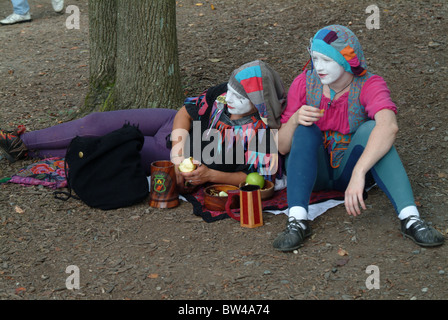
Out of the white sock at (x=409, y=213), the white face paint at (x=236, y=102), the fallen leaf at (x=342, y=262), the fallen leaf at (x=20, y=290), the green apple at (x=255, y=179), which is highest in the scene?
the white face paint at (x=236, y=102)

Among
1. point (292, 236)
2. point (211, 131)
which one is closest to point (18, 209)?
point (211, 131)

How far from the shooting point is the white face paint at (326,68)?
3.40m

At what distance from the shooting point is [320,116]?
3.36 m

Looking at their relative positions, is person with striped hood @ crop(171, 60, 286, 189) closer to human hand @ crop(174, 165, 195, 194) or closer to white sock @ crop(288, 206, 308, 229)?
human hand @ crop(174, 165, 195, 194)

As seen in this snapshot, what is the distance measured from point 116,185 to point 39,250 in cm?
74

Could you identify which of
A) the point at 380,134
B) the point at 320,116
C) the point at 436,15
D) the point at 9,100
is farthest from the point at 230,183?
the point at 436,15

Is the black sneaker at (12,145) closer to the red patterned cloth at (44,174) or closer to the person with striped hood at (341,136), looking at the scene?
the red patterned cloth at (44,174)

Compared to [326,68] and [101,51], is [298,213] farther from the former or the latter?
[101,51]

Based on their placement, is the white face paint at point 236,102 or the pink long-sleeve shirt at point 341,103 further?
the white face paint at point 236,102

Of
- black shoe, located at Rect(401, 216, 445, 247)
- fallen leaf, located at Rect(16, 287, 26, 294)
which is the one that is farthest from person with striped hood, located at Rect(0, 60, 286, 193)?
fallen leaf, located at Rect(16, 287, 26, 294)

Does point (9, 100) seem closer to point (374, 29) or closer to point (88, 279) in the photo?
point (88, 279)

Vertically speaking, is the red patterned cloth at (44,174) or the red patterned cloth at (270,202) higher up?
the red patterned cloth at (44,174)

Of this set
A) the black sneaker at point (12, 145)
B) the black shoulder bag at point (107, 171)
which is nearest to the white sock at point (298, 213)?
the black shoulder bag at point (107, 171)

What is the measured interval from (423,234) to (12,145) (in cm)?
A: 323
